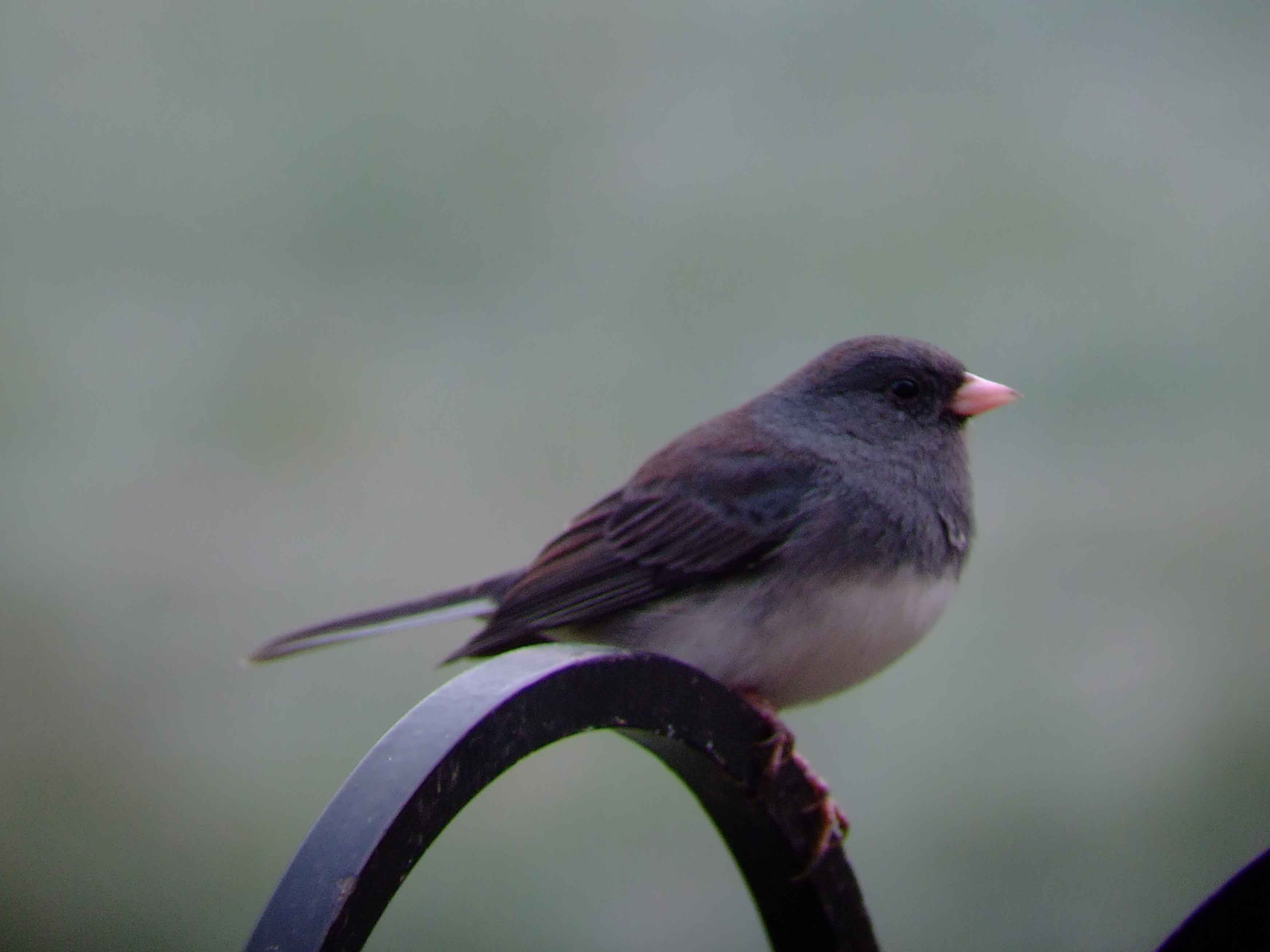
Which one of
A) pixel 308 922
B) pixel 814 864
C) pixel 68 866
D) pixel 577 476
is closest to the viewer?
pixel 308 922

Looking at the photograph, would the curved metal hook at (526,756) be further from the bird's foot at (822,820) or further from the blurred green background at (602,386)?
the blurred green background at (602,386)

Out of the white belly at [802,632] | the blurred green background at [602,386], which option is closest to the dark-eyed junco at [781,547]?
the white belly at [802,632]

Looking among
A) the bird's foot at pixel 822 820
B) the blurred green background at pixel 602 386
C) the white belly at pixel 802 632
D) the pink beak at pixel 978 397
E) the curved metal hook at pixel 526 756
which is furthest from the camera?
the blurred green background at pixel 602 386

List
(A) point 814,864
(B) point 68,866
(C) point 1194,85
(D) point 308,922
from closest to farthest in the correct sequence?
(D) point 308,922
(A) point 814,864
(B) point 68,866
(C) point 1194,85

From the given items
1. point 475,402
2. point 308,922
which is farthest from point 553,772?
point 308,922

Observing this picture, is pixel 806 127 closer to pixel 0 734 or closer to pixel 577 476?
pixel 577 476

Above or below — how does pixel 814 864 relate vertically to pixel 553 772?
above

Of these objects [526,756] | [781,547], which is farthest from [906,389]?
[526,756]

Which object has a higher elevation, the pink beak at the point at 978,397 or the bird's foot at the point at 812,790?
the pink beak at the point at 978,397
